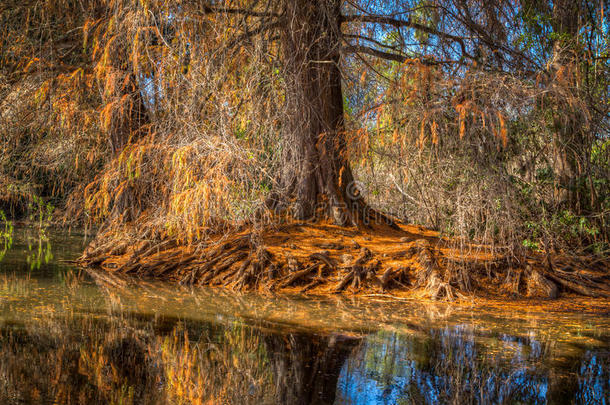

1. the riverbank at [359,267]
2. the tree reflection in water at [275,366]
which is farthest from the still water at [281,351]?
the riverbank at [359,267]

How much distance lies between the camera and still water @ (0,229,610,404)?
13.3 feet

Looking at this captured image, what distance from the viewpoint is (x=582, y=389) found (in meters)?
4.31

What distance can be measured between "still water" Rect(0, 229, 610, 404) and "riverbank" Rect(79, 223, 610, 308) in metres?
0.64

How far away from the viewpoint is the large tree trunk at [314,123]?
8.84 meters

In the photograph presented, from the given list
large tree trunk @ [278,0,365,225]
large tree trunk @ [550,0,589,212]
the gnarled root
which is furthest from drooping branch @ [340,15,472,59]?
the gnarled root

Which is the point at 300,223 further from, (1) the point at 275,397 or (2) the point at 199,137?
(1) the point at 275,397

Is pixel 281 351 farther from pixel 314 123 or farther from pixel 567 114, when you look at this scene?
pixel 314 123

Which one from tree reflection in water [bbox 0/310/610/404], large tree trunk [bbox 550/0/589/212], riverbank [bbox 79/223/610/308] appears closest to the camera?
tree reflection in water [bbox 0/310/610/404]

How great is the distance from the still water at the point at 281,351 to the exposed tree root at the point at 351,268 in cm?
66

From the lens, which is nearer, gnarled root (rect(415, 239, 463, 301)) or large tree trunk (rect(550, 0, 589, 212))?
large tree trunk (rect(550, 0, 589, 212))

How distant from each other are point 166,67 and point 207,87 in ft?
2.00

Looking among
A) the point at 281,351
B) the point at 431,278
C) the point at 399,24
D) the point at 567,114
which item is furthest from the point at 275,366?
the point at 399,24

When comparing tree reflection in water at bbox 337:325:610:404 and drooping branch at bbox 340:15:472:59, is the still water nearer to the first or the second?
tree reflection in water at bbox 337:325:610:404

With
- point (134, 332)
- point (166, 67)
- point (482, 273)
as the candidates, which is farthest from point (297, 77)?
point (134, 332)
